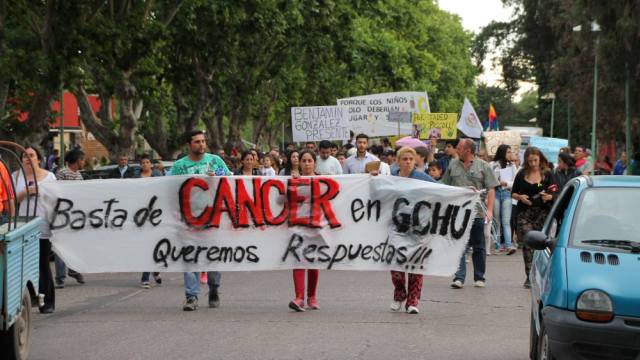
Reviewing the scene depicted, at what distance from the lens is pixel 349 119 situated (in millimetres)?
32562

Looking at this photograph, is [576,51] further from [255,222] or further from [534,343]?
[534,343]

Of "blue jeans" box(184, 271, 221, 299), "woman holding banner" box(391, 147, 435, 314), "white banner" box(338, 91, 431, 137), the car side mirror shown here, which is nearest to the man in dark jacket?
"blue jeans" box(184, 271, 221, 299)

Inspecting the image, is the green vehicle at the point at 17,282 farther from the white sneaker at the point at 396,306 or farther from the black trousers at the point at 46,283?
the white sneaker at the point at 396,306

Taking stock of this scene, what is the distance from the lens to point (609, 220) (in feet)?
26.2

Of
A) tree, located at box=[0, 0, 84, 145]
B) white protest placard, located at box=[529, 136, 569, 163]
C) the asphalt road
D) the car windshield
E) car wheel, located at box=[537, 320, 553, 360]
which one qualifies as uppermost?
tree, located at box=[0, 0, 84, 145]

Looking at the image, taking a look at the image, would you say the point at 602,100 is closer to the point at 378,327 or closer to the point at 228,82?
the point at 228,82

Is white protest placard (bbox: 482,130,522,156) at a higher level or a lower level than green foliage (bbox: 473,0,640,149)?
lower

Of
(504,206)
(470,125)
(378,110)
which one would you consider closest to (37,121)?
(378,110)

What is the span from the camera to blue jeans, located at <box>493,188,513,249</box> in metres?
19.6

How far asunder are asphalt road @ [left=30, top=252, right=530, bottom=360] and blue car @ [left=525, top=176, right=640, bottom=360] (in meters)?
1.55

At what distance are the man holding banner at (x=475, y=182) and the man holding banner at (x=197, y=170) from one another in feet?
9.59

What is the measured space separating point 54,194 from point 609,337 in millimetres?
7633

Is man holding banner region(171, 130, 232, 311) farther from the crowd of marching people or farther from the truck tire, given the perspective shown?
the truck tire

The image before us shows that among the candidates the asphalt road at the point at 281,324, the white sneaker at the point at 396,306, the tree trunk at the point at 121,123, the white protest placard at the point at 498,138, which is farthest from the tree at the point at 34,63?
the white sneaker at the point at 396,306
